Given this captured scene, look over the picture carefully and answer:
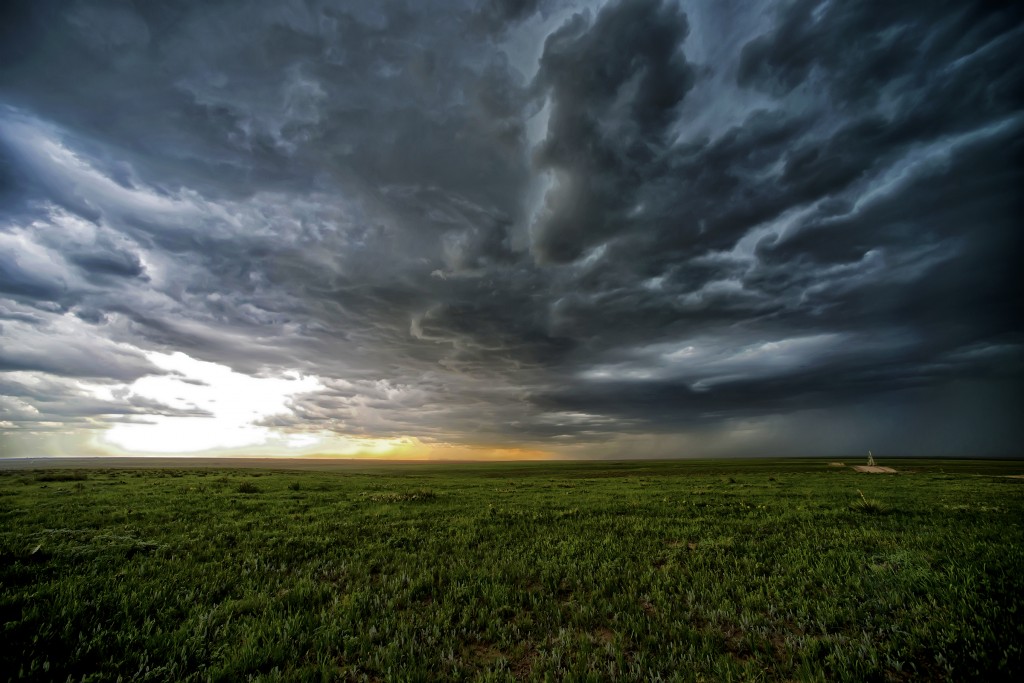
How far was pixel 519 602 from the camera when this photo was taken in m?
7.79

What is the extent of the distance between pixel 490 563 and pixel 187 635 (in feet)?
20.0

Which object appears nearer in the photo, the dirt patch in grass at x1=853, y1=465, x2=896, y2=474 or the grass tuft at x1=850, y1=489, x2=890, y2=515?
the grass tuft at x1=850, y1=489, x2=890, y2=515

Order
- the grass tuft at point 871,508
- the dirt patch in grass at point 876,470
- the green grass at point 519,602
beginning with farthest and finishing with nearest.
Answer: the dirt patch in grass at point 876,470 < the grass tuft at point 871,508 < the green grass at point 519,602

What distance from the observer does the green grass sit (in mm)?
5469

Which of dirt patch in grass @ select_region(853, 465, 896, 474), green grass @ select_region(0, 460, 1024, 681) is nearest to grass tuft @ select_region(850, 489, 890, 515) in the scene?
green grass @ select_region(0, 460, 1024, 681)

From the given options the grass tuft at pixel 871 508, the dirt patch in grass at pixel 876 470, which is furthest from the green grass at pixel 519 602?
the dirt patch in grass at pixel 876 470

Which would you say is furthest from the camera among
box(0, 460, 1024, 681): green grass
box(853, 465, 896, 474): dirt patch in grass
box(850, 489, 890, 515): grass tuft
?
box(853, 465, 896, 474): dirt patch in grass

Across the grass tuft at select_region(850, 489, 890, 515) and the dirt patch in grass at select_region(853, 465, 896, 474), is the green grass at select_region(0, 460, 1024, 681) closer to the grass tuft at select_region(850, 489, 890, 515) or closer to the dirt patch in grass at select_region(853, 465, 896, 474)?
the grass tuft at select_region(850, 489, 890, 515)

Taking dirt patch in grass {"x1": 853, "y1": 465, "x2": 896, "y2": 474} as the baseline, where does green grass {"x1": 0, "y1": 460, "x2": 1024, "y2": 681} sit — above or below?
above

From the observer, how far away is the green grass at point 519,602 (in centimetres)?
547

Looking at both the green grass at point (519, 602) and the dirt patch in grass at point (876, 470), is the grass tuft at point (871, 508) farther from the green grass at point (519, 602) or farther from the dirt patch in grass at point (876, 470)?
the dirt patch in grass at point (876, 470)

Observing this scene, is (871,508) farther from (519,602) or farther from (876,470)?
(876,470)

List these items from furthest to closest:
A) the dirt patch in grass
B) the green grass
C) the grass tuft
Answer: the dirt patch in grass, the grass tuft, the green grass

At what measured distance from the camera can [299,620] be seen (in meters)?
6.92
